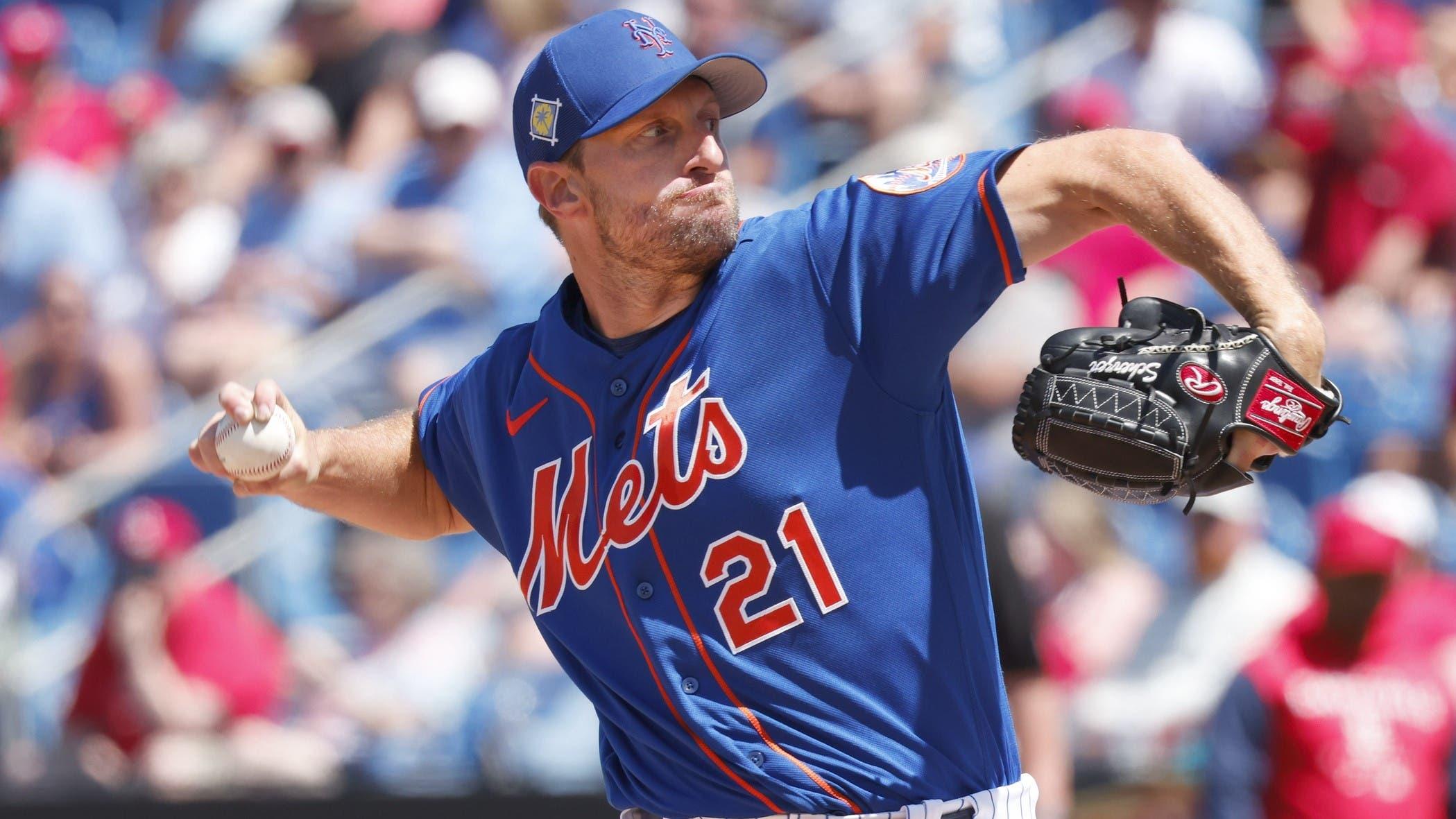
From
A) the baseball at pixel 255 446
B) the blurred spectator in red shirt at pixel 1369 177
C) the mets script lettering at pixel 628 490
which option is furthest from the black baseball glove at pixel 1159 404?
the blurred spectator in red shirt at pixel 1369 177

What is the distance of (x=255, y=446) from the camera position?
9.00 ft

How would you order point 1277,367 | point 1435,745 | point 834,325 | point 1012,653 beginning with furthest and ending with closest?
point 1435,745 → point 1012,653 → point 834,325 → point 1277,367

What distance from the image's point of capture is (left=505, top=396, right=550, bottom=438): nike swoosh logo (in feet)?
9.29

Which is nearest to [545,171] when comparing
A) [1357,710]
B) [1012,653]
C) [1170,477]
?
[1170,477]

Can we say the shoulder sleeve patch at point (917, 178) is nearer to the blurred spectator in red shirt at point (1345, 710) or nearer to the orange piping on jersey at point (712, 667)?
the orange piping on jersey at point (712, 667)

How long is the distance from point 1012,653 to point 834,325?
159 cm

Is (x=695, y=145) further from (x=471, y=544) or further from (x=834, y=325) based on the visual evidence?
(x=471, y=544)

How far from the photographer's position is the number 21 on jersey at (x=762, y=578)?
2516 millimetres

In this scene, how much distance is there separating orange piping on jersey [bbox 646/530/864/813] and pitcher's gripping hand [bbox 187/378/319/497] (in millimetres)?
674

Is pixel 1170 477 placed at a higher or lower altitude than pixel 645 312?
lower

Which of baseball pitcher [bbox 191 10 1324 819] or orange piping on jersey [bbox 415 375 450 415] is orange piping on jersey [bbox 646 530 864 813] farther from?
orange piping on jersey [bbox 415 375 450 415]

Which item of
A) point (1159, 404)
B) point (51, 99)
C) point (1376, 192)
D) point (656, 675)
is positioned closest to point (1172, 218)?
point (1159, 404)

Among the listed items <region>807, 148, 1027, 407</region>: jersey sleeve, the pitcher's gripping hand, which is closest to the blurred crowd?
the pitcher's gripping hand

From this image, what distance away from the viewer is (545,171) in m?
2.83
